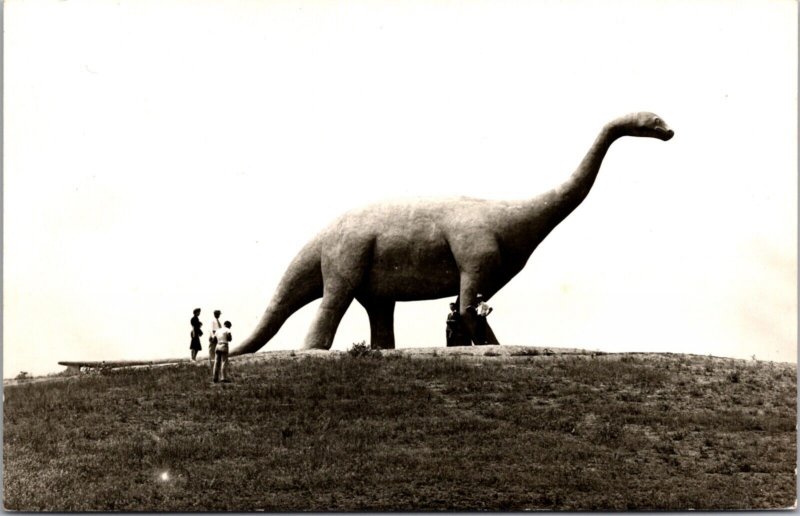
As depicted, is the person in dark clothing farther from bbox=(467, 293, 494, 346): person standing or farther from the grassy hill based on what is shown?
the grassy hill

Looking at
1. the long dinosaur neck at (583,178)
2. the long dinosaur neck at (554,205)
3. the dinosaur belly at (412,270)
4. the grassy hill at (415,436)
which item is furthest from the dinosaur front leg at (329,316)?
the long dinosaur neck at (583,178)

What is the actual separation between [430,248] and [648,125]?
4.87 meters

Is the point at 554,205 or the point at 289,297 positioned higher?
the point at 554,205

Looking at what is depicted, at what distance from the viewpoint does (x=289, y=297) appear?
2564cm

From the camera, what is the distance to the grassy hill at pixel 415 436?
16984 mm

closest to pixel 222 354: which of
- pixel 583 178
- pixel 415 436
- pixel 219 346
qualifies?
pixel 219 346

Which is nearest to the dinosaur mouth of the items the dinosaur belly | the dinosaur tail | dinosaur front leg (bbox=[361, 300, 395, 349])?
the dinosaur belly

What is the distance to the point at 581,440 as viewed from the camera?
1830 centimetres

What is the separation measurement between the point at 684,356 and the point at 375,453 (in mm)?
7441

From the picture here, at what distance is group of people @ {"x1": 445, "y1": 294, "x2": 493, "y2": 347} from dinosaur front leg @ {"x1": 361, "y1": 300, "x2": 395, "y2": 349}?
1986mm

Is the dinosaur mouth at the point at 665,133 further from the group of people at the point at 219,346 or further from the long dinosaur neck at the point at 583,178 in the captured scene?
the group of people at the point at 219,346

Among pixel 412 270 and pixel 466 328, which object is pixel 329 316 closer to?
pixel 412 270

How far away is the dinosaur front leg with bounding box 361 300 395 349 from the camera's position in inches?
994

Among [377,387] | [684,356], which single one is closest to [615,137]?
[684,356]
